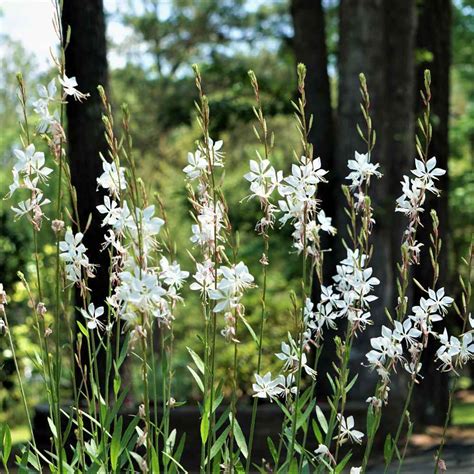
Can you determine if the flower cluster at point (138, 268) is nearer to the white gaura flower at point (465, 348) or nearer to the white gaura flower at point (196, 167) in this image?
the white gaura flower at point (196, 167)

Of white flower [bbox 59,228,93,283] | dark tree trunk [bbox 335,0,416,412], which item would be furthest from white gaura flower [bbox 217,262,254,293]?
dark tree trunk [bbox 335,0,416,412]

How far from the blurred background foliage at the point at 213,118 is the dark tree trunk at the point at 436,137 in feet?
1.93

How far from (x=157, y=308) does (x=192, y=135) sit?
73.7ft

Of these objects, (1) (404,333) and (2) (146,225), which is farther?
(1) (404,333)

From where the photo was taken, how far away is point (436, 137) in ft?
33.6

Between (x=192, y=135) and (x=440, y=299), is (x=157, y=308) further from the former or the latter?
(x=192, y=135)

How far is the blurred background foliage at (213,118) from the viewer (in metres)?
11.0

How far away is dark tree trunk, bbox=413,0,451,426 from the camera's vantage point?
9.88 metres

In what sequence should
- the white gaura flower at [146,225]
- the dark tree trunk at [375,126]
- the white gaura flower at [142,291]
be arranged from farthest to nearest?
the dark tree trunk at [375,126]
the white gaura flower at [146,225]
the white gaura flower at [142,291]

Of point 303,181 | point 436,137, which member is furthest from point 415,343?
point 436,137

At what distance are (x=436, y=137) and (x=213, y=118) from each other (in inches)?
93.3

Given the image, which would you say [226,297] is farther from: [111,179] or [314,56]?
[314,56]

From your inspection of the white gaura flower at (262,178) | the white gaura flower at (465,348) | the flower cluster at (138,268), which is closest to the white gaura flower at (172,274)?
the flower cluster at (138,268)

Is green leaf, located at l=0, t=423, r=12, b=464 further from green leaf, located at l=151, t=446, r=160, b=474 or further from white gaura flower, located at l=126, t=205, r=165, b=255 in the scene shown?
white gaura flower, located at l=126, t=205, r=165, b=255
